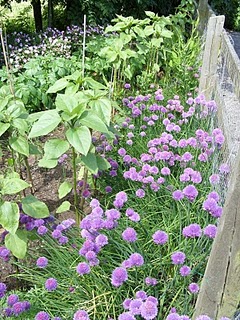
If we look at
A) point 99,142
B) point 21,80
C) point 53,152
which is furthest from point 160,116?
point 21,80

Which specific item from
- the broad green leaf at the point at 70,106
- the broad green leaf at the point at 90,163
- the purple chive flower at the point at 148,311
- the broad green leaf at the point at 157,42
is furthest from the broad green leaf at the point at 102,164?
the broad green leaf at the point at 157,42

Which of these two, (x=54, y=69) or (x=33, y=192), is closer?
(x=33, y=192)

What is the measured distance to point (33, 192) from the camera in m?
2.91

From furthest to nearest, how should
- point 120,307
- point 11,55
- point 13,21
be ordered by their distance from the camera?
point 13,21 → point 11,55 → point 120,307

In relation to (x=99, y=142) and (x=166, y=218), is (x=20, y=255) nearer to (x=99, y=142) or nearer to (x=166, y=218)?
(x=166, y=218)

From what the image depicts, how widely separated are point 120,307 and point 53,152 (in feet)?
2.49

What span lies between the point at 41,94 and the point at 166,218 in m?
2.37

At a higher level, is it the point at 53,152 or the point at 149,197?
the point at 53,152

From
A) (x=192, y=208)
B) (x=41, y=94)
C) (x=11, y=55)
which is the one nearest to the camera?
(x=192, y=208)

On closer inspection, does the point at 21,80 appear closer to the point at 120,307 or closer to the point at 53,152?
the point at 53,152

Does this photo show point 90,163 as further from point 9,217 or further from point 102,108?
point 9,217

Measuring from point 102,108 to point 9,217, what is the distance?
0.74m

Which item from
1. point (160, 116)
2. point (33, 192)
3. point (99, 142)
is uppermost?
point (160, 116)

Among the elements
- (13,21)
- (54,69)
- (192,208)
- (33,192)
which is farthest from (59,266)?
(13,21)
